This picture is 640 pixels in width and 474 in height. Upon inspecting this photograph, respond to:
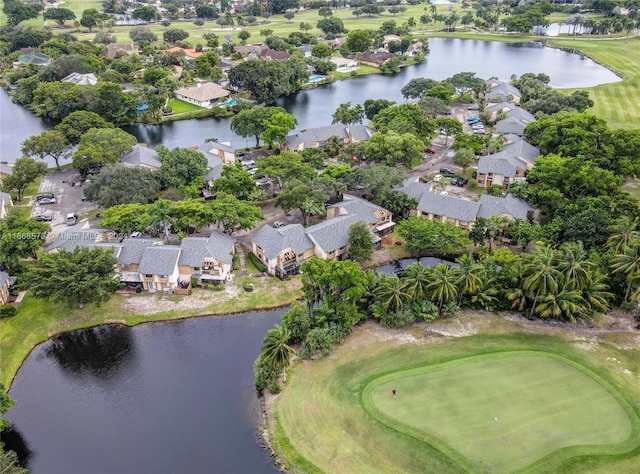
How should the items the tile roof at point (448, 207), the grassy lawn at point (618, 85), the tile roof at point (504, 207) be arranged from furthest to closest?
the grassy lawn at point (618, 85), the tile roof at point (448, 207), the tile roof at point (504, 207)

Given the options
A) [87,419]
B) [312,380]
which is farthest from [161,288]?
[312,380]

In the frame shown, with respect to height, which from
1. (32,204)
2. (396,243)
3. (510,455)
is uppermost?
(32,204)

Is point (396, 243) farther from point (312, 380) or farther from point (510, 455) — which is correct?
point (510, 455)

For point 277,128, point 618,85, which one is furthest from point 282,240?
→ point 618,85

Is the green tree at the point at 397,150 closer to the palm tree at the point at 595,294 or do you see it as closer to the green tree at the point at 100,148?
the palm tree at the point at 595,294

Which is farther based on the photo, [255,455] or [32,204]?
[32,204]

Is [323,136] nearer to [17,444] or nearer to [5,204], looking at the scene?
[5,204]

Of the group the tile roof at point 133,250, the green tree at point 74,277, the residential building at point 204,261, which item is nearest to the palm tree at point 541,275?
the residential building at point 204,261
